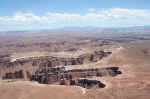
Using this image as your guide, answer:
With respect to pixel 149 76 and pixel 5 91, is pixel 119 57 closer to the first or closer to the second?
pixel 149 76

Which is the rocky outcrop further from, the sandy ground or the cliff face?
the cliff face

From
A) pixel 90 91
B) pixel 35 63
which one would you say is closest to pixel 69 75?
pixel 90 91

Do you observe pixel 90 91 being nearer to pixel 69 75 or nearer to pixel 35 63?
pixel 69 75

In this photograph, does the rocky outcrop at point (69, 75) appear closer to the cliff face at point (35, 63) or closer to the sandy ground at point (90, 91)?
the sandy ground at point (90, 91)

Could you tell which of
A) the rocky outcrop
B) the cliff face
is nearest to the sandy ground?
the rocky outcrop

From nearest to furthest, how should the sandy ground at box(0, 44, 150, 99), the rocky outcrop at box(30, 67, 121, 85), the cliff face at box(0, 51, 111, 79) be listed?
1. the sandy ground at box(0, 44, 150, 99)
2. the rocky outcrop at box(30, 67, 121, 85)
3. the cliff face at box(0, 51, 111, 79)

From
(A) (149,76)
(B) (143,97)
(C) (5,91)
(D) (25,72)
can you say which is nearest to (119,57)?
(A) (149,76)

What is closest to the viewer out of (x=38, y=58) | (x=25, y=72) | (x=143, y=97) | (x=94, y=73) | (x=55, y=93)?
(x=143, y=97)

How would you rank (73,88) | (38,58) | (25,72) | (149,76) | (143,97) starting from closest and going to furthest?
1. (143,97)
2. (73,88)
3. (149,76)
4. (25,72)
5. (38,58)


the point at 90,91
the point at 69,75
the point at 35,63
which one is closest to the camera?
the point at 90,91

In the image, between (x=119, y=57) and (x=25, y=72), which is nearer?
(x=25, y=72)
